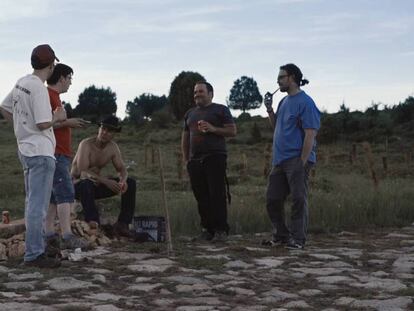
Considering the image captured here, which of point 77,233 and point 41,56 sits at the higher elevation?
point 41,56

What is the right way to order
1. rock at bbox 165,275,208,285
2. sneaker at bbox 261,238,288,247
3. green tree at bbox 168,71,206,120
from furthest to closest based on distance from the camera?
green tree at bbox 168,71,206,120, sneaker at bbox 261,238,288,247, rock at bbox 165,275,208,285

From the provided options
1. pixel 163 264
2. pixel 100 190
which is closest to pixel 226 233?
pixel 100 190

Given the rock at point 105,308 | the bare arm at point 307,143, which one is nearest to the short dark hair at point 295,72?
the bare arm at point 307,143

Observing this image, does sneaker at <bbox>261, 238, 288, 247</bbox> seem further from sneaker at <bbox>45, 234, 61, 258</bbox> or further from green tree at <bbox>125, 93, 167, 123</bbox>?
green tree at <bbox>125, 93, 167, 123</bbox>

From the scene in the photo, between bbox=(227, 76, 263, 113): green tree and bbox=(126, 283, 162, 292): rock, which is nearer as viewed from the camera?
bbox=(126, 283, 162, 292): rock

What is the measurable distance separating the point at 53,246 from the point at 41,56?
186cm

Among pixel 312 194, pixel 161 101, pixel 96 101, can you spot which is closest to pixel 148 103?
pixel 161 101

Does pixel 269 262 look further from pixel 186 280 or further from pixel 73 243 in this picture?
pixel 73 243

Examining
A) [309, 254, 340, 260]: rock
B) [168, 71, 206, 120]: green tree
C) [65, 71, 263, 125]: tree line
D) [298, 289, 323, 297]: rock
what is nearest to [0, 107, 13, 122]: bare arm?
[298, 289, 323, 297]: rock

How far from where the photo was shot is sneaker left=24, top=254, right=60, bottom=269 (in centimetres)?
573

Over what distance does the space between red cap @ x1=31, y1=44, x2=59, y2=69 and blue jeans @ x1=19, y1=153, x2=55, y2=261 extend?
74 centimetres

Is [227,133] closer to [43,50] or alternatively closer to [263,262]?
[263,262]

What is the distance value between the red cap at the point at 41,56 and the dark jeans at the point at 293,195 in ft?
8.71

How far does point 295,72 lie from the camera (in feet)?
23.9
